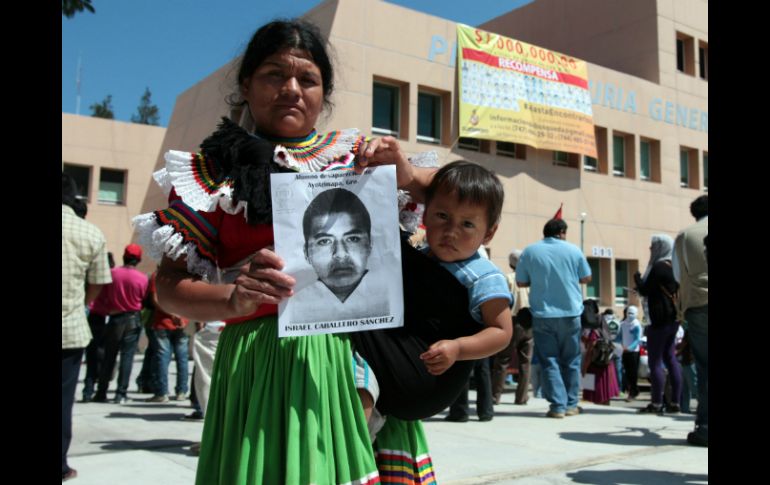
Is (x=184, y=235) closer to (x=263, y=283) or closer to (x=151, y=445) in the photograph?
(x=263, y=283)

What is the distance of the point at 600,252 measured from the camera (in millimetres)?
20875

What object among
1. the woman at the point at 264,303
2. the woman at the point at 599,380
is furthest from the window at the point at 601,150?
the woman at the point at 264,303

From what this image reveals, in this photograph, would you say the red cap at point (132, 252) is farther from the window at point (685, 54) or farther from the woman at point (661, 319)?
the window at point (685, 54)

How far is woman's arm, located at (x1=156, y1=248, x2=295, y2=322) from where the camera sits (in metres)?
1.55

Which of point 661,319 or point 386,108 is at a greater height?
point 386,108

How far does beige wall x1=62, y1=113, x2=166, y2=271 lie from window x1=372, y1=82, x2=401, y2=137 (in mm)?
10434

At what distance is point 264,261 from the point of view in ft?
5.09

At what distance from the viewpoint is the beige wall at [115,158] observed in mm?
23391

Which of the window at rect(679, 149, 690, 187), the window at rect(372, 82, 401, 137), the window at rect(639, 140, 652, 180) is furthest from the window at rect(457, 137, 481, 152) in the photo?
the window at rect(679, 149, 690, 187)

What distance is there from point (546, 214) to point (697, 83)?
8917 millimetres

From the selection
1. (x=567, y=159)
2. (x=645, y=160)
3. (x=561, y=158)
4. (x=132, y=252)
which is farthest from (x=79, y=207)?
(x=645, y=160)

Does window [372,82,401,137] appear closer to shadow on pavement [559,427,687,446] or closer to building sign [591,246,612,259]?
Answer: building sign [591,246,612,259]

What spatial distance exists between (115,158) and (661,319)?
70.9ft
